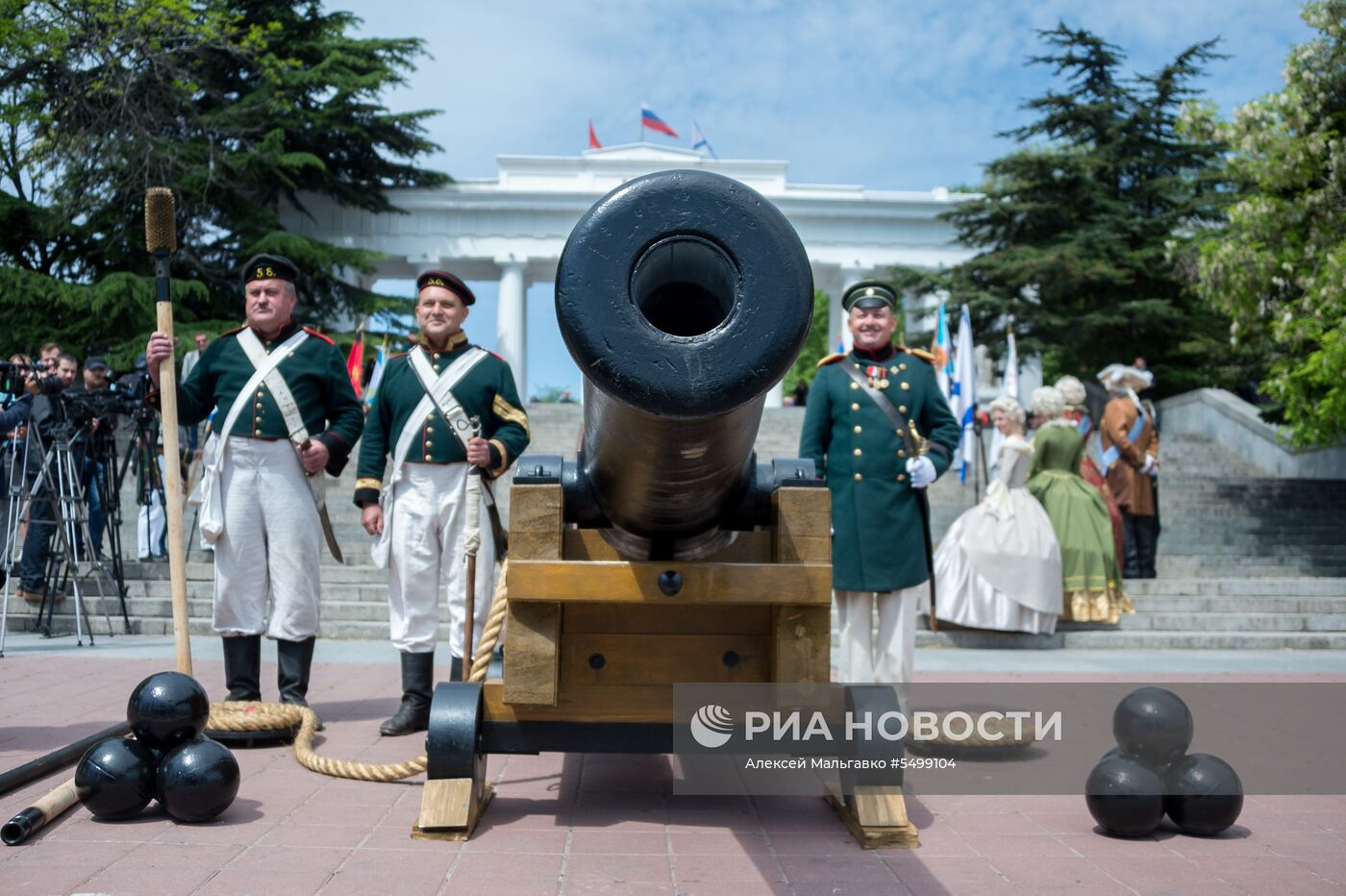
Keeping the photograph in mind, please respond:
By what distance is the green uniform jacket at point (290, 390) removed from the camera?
5.44 m

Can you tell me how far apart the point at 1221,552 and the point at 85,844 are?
1379cm

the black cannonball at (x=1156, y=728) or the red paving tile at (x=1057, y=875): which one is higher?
the black cannonball at (x=1156, y=728)

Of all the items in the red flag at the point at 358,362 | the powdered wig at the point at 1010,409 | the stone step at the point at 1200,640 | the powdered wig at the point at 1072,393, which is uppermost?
the red flag at the point at 358,362

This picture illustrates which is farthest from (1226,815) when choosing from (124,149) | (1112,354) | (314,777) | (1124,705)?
(1112,354)

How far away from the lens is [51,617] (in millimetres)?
9258

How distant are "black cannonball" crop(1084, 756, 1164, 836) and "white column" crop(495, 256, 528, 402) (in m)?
35.7

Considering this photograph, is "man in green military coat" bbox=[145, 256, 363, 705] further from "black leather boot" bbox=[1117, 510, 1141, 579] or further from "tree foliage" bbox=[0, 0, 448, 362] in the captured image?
"tree foliage" bbox=[0, 0, 448, 362]

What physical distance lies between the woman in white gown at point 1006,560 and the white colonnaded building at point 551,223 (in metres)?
27.9

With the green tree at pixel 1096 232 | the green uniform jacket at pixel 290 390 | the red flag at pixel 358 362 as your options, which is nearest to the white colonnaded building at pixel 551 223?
the green tree at pixel 1096 232

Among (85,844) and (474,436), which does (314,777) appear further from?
(474,436)

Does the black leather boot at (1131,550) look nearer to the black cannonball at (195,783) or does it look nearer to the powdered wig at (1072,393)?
the powdered wig at (1072,393)

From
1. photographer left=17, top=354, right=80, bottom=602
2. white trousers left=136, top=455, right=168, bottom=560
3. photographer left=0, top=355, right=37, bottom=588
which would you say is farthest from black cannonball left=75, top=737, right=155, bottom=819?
white trousers left=136, top=455, right=168, bottom=560

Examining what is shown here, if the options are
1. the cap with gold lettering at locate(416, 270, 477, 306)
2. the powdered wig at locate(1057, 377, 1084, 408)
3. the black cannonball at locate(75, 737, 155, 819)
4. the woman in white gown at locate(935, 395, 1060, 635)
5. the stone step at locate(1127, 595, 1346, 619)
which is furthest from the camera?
the stone step at locate(1127, 595, 1346, 619)

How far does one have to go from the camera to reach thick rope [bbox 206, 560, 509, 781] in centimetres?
405
